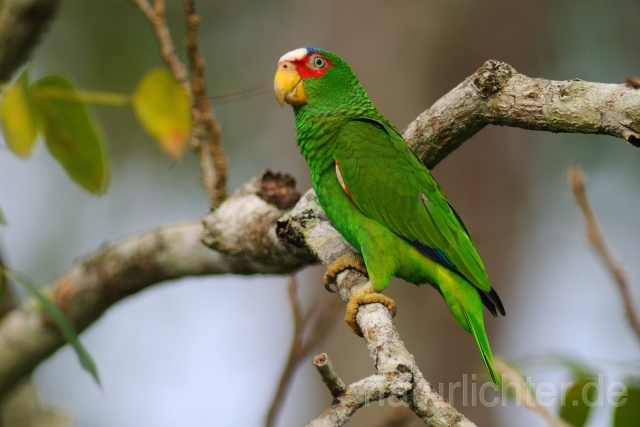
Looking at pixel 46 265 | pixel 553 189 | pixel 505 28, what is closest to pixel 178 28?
pixel 46 265

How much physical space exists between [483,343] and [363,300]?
1.85 feet

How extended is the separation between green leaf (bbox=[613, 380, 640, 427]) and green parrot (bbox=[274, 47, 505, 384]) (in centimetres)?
54

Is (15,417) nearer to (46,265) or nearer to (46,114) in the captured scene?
(46,114)

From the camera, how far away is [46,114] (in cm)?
251

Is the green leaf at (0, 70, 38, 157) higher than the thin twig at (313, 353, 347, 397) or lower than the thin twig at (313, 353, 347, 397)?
higher

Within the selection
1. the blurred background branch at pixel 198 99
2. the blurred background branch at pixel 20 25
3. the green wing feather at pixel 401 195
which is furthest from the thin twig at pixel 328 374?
the blurred background branch at pixel 20 25

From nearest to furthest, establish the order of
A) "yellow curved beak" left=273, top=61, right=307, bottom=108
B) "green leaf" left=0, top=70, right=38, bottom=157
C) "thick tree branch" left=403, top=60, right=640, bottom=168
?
"thick tree branch" left=403, top=60, right=640, bottom=168, "green leaf" left=0, top=70, right=38, bottom=157, "yellow curved beak" left=273, top=61, right=307, bottom=108

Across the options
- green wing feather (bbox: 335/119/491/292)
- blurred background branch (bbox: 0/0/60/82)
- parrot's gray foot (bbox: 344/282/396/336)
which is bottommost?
parrot's gray foot (bbox: 344/282/396/336)

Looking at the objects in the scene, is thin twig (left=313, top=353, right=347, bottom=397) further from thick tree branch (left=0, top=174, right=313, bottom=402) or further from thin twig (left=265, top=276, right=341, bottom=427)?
thick tree branch (left=0, top=174, right=313, bottom=402)

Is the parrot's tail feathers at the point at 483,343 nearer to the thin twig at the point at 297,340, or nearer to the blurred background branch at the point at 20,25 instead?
the thin twig at the point at 297,340

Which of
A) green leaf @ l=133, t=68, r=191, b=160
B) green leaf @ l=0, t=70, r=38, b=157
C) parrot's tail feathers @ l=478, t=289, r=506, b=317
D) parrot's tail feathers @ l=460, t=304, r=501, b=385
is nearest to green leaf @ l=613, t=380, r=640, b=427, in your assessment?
parrot's tail feathers @ l=460, t=304, r=501, b=385

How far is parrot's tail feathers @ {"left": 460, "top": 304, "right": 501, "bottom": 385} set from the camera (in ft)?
7.65

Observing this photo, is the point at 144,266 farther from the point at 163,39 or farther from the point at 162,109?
the point at 163,39

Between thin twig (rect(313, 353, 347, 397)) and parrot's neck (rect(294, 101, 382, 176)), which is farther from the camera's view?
parrot's neck (rect(294, 101, 382, 176))
